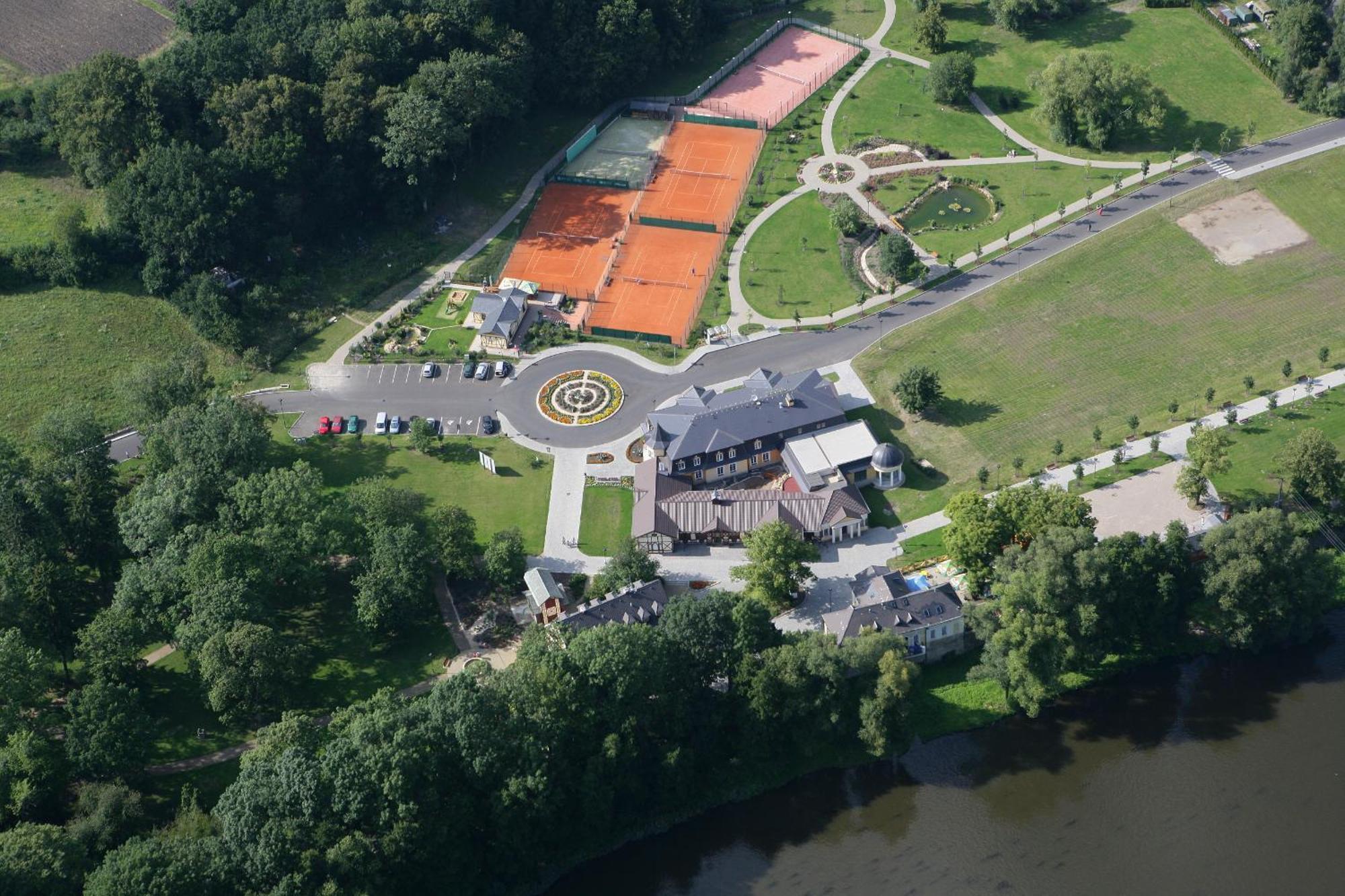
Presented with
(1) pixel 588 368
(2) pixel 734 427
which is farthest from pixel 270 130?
(2) pixel 734 427

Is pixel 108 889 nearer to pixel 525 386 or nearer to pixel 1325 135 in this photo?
pixel 525 386

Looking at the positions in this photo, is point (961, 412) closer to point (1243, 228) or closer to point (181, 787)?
point (1243, 228)

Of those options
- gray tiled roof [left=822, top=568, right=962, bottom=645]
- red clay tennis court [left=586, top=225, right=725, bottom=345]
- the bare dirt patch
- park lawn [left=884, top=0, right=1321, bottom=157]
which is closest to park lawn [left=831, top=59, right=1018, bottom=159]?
park lawn [left=884, top=0, right=1321, bottom=157]

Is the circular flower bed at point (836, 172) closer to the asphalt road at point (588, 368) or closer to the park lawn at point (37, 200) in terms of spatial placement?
the asphalt road at point (588, 368)

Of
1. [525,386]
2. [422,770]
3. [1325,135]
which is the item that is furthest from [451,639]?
[1325,135]

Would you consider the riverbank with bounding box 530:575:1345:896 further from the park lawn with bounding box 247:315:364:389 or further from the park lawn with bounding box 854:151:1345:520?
the park lawn with bounding box 247:315:364:389
